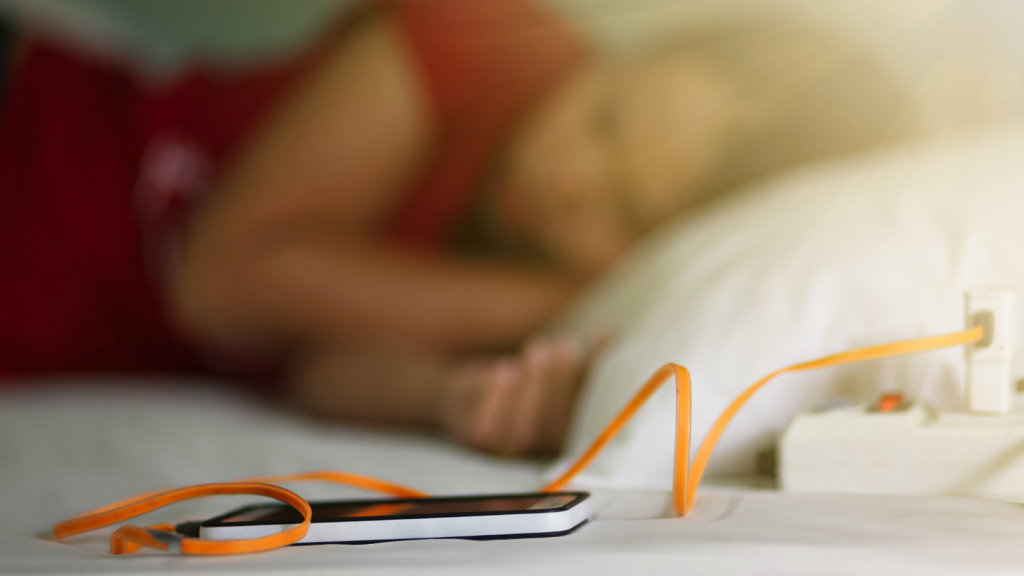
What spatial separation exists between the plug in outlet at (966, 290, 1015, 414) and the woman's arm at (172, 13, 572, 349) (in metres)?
0.54

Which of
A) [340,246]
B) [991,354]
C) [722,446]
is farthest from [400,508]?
[340,246]

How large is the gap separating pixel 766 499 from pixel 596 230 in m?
0.65

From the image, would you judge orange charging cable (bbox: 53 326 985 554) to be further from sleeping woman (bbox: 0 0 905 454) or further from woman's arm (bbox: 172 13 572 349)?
woman's arm (bbox: 172 13 572 349)

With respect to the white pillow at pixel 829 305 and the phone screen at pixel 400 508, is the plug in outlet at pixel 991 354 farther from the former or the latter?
the phone screen at pixel 400 508

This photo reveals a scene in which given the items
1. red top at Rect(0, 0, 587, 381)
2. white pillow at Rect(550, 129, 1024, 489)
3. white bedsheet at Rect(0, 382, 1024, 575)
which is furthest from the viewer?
red top at Rect(0, 0, 587, 381)

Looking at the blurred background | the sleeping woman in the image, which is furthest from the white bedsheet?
the blurred background

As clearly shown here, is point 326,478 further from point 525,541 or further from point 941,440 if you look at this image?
point 941,440

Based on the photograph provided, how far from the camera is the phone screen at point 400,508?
332 millimetres

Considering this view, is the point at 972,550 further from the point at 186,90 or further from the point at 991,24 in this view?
the point at 186,90

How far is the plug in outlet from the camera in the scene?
14.3 inches

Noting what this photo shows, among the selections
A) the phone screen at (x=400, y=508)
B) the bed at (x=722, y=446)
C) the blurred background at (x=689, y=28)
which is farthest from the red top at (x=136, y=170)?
the phone screen at (x=400, y=508)

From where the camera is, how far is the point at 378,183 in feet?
3.43

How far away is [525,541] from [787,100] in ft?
2.43

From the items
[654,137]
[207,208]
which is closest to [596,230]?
[654,137]
